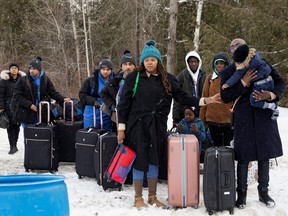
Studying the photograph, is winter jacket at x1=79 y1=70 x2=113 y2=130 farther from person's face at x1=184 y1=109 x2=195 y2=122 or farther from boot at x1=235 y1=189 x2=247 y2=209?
boot at x1=235 y1=189 x2=247 y2=209

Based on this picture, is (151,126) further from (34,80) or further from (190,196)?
(34,80)

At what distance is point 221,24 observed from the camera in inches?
856

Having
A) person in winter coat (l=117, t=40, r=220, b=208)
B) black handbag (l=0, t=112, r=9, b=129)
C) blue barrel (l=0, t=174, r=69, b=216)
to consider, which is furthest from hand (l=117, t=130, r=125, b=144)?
black handbag (l=0, t=112, r=9, b=129)

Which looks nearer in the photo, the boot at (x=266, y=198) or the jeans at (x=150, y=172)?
the boot at (x=266, y=198)

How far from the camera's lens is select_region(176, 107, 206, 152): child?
5.91 meters

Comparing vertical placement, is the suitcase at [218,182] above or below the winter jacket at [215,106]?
below

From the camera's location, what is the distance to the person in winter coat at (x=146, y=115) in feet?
16.1

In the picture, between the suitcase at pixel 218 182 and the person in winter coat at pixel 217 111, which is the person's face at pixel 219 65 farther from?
the suitcase at pixel 218 182

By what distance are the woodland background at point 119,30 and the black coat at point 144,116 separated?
1058 cm

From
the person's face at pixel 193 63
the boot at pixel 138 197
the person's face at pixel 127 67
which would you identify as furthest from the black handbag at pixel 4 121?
the boot at pixel 138 197

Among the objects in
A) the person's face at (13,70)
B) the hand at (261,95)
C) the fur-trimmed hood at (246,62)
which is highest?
the person's face at (13,70)

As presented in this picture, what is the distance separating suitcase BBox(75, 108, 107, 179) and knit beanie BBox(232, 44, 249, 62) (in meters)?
2.26

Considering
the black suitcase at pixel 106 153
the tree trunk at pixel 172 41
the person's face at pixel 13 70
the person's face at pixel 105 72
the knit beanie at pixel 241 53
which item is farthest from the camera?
the tree trunk at pixel 172 41

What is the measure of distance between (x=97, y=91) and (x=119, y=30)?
80.0 feet
